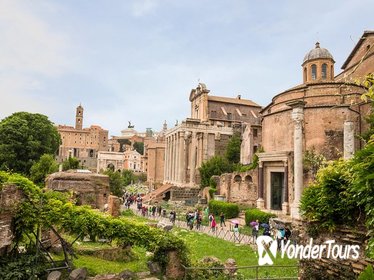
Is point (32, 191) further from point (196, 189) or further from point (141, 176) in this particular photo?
point (141, 176)

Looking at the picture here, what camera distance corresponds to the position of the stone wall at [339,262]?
4.65 meters

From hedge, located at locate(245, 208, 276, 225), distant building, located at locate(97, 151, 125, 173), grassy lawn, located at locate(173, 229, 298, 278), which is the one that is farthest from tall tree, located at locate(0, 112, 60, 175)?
distant building, located at locate(97, 151, 125, 173)

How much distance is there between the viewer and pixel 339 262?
5.02 m

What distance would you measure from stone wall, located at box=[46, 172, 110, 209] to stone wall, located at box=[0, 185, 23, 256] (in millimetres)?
A: 8234

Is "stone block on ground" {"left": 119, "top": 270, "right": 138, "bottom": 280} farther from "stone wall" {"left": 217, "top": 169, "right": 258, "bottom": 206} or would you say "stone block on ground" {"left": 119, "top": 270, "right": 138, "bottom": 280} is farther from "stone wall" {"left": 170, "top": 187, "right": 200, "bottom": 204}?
"stone wall" {"left": 170, "top": 187, "right": 200, "bottom": 204}

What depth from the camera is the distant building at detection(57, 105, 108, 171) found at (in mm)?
95750

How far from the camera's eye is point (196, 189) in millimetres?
40281

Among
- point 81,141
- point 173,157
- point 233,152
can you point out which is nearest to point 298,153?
point 233,152

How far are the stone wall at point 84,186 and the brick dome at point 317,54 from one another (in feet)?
72.5

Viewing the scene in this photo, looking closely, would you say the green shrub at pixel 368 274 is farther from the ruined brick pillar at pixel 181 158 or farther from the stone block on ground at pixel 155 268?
the ruined brick pillar at pixel 181 158

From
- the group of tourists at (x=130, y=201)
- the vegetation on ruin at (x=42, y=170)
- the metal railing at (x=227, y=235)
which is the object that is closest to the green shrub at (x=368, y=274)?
the metal railing at (x=227, y=235)

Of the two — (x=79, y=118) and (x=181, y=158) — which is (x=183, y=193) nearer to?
(x=181, y=158)

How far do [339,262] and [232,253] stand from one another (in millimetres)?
8534

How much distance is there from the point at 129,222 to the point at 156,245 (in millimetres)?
1022
